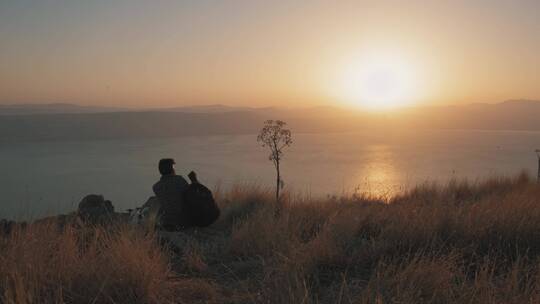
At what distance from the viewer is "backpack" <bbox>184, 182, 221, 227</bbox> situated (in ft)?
20.9

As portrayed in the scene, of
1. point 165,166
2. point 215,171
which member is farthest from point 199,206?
point 215,171

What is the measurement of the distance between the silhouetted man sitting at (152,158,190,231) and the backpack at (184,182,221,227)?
7cm

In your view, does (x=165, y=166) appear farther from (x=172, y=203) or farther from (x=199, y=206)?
(x=199, y=206)

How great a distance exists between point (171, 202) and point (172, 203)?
21 millimetres

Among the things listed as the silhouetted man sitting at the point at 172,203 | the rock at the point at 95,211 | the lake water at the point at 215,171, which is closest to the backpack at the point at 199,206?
the silhouetted man sitting at the point at 172,203

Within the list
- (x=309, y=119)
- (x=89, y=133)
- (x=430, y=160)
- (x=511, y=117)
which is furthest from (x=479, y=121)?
(x=89, y=133)

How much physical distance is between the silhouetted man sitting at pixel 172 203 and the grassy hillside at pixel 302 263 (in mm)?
534

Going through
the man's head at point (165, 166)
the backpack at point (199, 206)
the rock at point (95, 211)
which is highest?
the man's head at point (165, 166)

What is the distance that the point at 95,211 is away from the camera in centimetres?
846

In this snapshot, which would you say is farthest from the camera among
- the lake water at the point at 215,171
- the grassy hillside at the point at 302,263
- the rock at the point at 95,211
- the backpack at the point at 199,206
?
the lake water at the point at 215,171

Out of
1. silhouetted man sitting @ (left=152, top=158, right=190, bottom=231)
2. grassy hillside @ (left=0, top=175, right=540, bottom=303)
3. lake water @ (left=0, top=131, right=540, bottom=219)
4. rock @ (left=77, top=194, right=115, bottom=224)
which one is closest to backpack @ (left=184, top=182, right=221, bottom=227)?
silhouetted man sitting @ (left=152, top=158, right=190, bottom=231)

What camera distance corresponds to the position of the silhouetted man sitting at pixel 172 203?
6.42 meters

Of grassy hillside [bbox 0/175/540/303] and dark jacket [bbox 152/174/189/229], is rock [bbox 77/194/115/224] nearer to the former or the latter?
dark jacket [bbox 152/174/189/229]

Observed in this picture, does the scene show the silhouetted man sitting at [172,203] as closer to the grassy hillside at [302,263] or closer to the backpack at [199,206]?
the backpack at [199,206]
